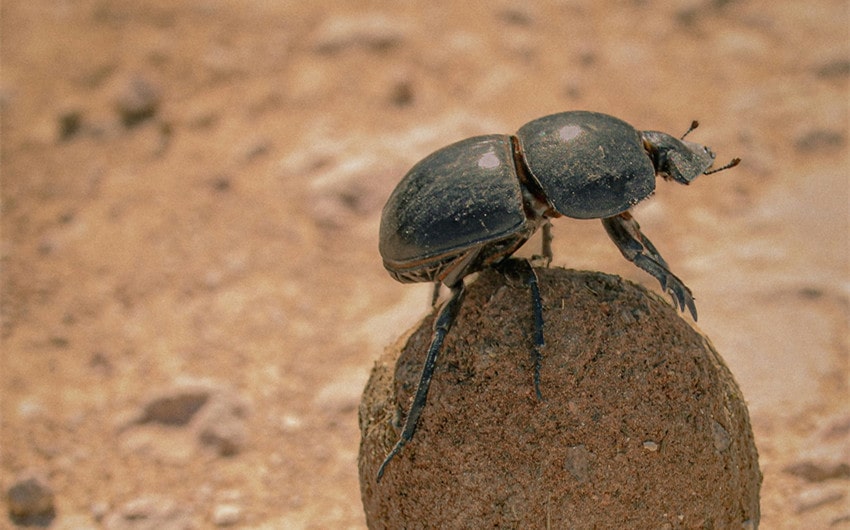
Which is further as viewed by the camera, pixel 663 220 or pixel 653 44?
pixel 653 44

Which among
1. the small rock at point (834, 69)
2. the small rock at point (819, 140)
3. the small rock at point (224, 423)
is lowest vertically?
the small rock at point (224, 423)

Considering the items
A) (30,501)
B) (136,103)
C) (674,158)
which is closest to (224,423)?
(30,501)

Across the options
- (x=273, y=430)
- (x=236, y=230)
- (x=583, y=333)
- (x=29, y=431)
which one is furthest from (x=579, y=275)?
(x=236, y=230)

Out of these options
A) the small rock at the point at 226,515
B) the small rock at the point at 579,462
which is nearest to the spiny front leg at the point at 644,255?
the small rock at the point at 579,462

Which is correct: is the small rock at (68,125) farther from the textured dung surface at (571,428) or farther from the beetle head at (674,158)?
the beetle head at (674,158)

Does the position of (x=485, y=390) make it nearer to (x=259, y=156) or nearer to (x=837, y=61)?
(x=259, y=156)

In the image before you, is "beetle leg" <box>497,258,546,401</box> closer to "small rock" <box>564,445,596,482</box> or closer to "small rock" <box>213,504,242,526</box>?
"small rock" <box>564,445,596,482</box>

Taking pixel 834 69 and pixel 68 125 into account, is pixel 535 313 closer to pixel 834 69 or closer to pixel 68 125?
pixel 68 125

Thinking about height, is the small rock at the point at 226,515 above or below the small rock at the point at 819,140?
below
